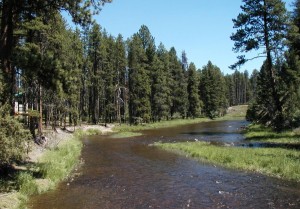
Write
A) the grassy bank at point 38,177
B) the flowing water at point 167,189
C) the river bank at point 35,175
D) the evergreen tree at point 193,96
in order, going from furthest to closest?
A: the evergreen tree at point 193,96, the flowing water at point 167,189, the river bank at point 35,175, the grassy bank at point 38,177

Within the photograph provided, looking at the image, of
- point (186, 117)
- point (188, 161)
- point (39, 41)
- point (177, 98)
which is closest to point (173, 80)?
point (177, 98)

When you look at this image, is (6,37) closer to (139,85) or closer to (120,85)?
(139,85)

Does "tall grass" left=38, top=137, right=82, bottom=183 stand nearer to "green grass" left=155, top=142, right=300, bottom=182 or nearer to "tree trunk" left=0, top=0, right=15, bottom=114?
"tree trunk" left=0, top=0, right=15, bottom=114

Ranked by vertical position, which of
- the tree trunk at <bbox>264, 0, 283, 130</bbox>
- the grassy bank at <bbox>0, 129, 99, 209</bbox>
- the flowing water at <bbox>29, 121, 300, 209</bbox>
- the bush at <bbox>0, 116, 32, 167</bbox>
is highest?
the tree trunk at <bbox>264, 0, 283, 130</bbox>

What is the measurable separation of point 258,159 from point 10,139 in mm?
14745

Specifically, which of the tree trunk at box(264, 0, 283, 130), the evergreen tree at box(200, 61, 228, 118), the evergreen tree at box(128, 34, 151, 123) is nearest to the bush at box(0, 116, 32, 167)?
the tree trunk at box(264, 0, 283, 130)

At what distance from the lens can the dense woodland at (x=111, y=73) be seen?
1858 centimetres

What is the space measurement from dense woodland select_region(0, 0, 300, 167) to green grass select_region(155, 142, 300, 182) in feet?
35.5

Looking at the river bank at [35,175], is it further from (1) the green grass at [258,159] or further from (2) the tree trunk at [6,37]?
(1) the green grass at [258,159]

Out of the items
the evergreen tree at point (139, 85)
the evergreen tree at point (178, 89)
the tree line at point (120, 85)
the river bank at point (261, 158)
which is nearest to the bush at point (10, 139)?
the river bank at point (261, 158)

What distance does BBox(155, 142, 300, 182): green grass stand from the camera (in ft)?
61.3

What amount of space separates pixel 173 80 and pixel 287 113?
54616 millimetres

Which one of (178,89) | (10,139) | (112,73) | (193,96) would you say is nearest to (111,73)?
(112,73)

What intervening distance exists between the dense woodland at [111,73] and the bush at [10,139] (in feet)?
1.09
